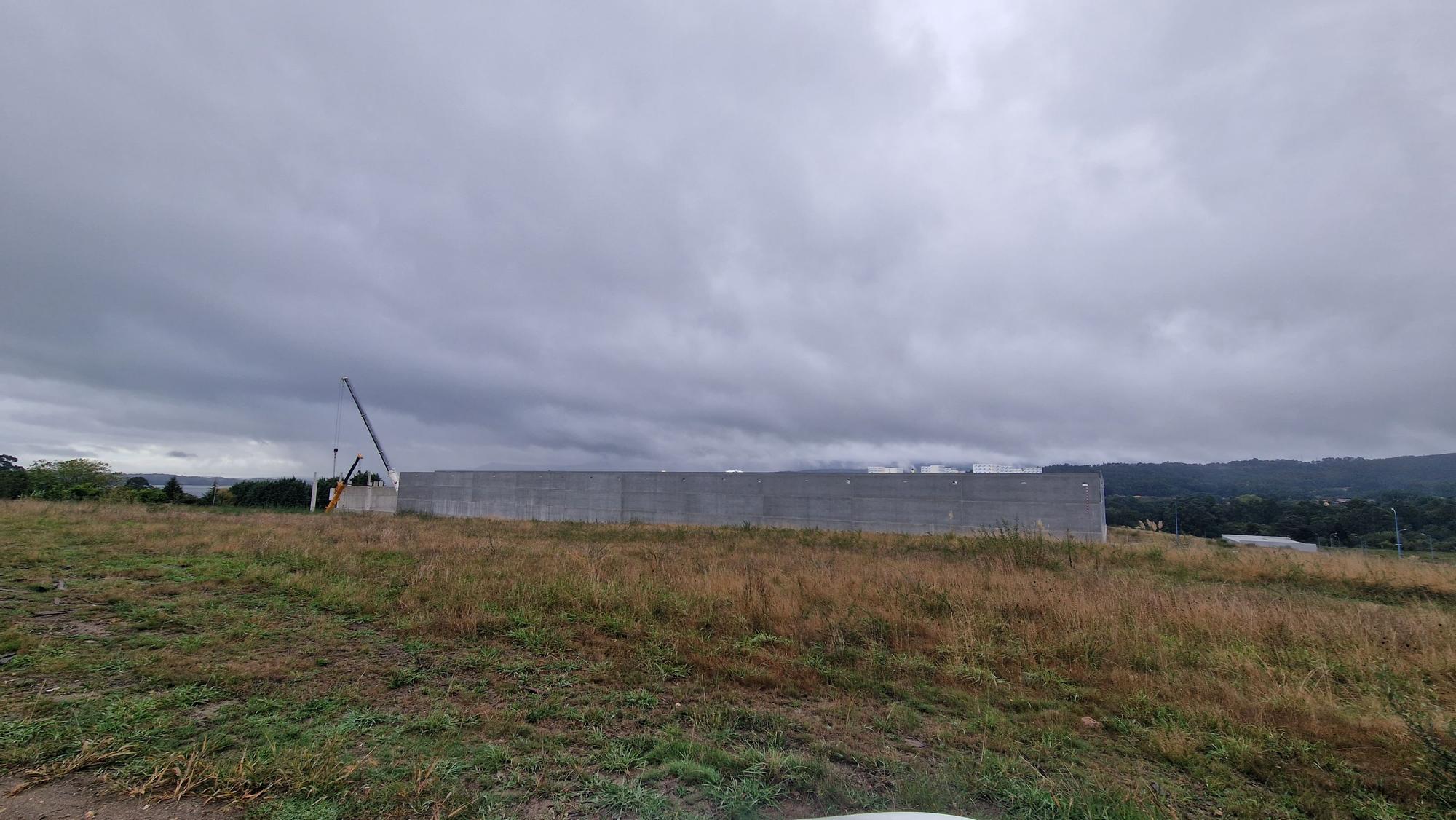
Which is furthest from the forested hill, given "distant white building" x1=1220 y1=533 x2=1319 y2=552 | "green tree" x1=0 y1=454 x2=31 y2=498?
"green tree" x1=0 y1=454 x2=31 y2=498

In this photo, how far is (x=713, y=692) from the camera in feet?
15.8

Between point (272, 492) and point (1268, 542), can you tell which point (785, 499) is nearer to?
point (1268, 542)

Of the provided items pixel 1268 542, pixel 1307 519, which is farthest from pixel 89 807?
pixel 1307 519

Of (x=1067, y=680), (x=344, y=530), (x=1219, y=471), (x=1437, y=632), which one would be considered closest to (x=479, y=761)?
(x=1067, y=680)

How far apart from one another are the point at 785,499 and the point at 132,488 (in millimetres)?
46725

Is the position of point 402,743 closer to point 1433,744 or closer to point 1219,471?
point 1433,744

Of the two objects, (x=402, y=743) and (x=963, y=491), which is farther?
(x=963, y=491)

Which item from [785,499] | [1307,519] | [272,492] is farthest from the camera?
[272,492]

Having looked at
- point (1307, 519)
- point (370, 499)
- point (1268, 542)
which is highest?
point (1307, 519)

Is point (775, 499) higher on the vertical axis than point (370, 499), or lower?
higher

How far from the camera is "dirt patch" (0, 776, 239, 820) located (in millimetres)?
2752

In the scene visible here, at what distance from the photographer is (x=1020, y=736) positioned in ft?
13.4

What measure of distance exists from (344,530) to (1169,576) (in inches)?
854

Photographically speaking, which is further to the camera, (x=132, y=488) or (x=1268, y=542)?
(x=132, y=488)
